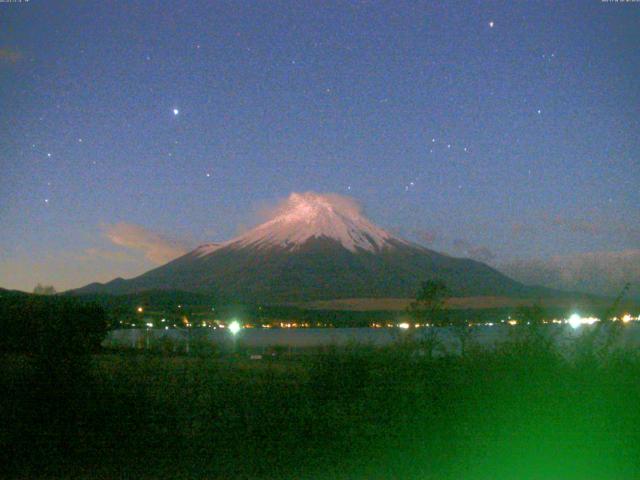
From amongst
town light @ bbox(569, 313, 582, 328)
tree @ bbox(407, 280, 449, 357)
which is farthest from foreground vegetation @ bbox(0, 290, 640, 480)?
tree @ bbox(407, 280, 449, 357)

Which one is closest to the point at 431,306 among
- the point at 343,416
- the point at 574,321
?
the point at 574,321

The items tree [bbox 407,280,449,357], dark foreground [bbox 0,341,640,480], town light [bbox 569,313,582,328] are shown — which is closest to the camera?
dark foreground [bbox 0,341,640,480]

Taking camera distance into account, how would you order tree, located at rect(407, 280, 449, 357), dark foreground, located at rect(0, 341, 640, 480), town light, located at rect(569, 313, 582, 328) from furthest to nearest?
tree, located at rect(407, 280, 449, 357) < town light, located at rect(569, 313, 582, 328) < dark foreground, located at rect(0, 341, 640, 480)

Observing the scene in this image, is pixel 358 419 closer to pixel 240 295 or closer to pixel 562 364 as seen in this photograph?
pixel 562 364

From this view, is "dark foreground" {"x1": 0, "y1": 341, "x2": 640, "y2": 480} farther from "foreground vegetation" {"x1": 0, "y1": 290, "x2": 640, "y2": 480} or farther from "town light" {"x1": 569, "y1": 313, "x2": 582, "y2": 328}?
"town light" {"x1": 569, "y1": 313, "x2": 582, "y2": 328}

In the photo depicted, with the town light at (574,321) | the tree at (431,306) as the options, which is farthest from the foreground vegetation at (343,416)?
the tree at (431,306)

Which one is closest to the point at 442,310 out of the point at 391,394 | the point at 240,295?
the point at 391,394

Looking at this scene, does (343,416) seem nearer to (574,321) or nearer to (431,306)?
(574,321)

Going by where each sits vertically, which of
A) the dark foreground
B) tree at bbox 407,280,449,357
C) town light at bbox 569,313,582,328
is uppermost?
tree at bbox 407,280,449,357

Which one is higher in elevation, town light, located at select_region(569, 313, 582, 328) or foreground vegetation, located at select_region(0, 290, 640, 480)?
town light, located at select_region(569, 313, 582, 328)
